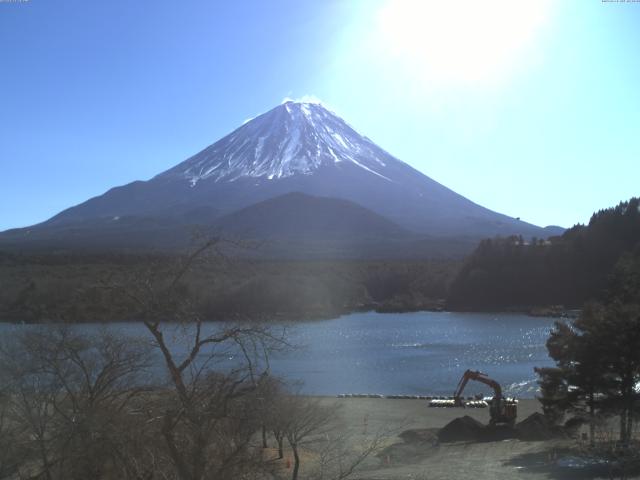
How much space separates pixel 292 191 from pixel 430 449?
3396 inches

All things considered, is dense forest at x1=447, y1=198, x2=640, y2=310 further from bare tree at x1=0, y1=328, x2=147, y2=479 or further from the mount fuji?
bare tree at x1=0, y1=328, x2=147, y2=479

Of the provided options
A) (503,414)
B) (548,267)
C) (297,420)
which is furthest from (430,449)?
(548,267)

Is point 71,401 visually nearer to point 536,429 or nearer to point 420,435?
point 420,435

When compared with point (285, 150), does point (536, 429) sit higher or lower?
lower

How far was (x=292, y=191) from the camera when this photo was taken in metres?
101

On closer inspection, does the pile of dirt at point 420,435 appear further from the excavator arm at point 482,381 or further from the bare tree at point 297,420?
the bare tree at point 297,420

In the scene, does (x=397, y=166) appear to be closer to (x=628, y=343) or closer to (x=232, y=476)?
(x=628, y=343)

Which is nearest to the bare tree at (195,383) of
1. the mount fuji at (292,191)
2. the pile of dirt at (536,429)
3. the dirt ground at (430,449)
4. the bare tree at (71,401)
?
the bare tree at (71,401)

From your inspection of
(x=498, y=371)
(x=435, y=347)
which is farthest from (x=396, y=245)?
(x=498, y=371)

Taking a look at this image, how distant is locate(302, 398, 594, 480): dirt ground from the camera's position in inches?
474

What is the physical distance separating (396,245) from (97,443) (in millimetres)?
81964

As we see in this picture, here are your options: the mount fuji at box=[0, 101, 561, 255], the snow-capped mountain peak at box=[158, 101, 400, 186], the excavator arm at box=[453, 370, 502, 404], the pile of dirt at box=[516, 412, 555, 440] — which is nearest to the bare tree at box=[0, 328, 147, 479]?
the pile of dirt at box=[516, 412, 555, 440]

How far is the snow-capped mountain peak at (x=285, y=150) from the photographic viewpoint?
369ft

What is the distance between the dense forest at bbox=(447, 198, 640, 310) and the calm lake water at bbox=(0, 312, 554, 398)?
12.9 meters
